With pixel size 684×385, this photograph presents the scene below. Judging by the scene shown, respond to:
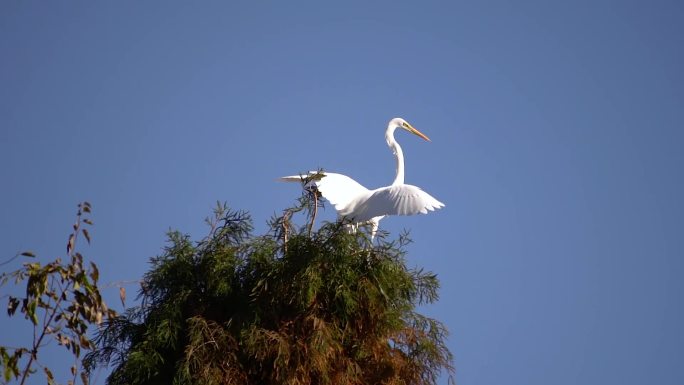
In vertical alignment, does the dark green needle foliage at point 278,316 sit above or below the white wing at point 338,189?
below

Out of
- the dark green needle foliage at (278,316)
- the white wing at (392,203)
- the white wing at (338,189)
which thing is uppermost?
the white wing at (338,189)

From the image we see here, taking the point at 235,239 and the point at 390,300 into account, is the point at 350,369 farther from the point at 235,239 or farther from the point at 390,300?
the point at 235,239

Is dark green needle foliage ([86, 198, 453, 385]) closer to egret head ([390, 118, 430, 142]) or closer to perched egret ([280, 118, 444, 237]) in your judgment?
perched egret ([280, 118, 444, 237])

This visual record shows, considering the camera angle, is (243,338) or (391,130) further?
(391,130)

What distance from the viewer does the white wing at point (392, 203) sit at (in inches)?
399

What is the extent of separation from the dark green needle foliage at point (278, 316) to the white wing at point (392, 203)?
2.21 meters

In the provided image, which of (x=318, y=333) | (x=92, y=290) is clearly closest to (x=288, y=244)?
(x=318, y=333)

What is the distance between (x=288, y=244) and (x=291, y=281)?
0.40 metres

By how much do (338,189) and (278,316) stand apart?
3883mm

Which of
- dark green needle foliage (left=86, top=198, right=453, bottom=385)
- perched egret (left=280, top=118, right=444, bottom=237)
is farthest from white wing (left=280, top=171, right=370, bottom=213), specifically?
dark green needle foliage (left=86, top=198, right=453, bottom=385)

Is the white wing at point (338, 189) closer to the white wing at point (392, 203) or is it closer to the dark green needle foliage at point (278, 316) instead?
the white wing at point (392, 203)

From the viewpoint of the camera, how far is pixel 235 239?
26.1 feet

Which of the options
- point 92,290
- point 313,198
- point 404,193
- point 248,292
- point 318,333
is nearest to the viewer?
point 92,290

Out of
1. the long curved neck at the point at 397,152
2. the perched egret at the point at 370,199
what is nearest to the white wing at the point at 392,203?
the perched egret at the point at 370,199
